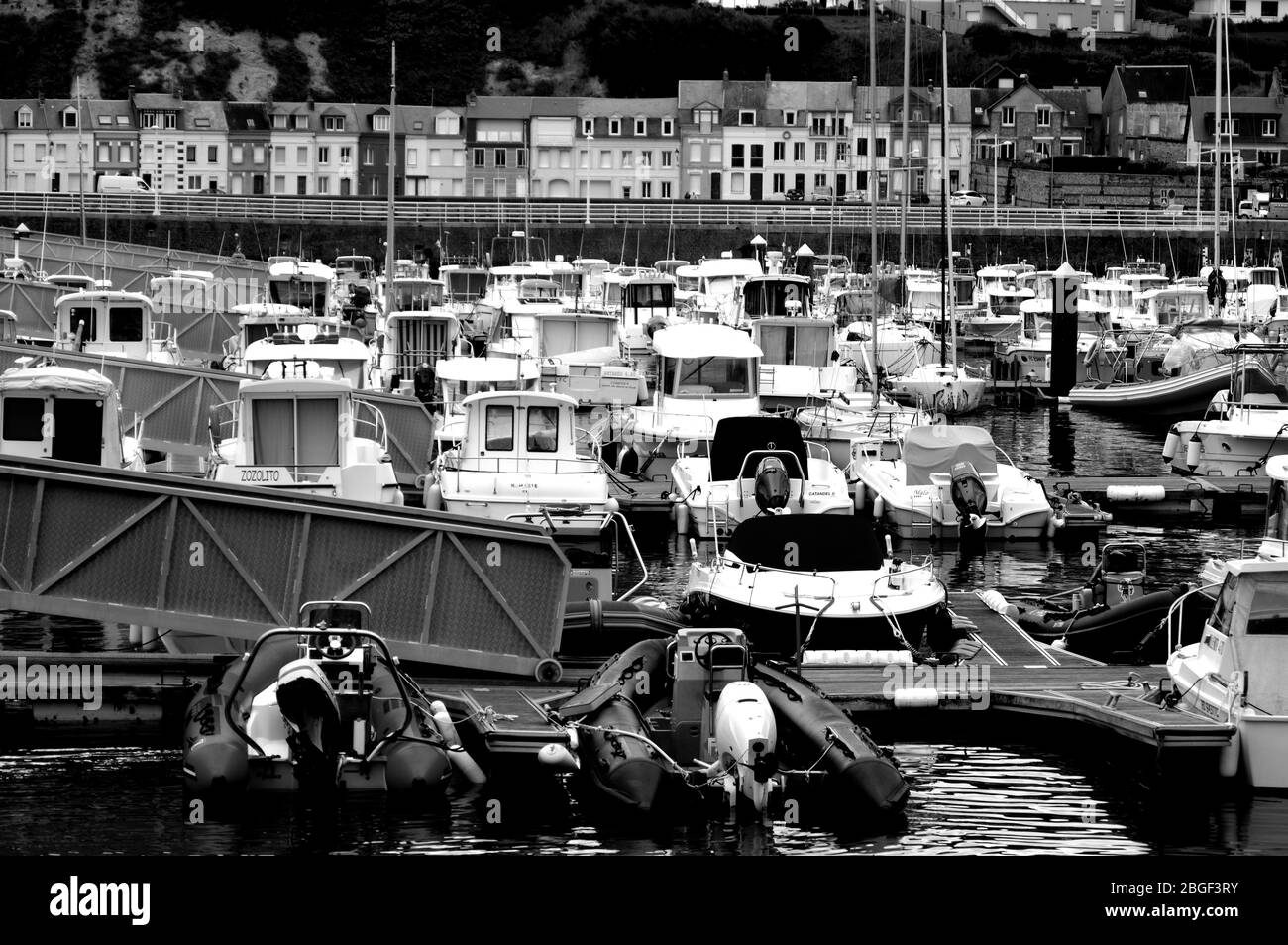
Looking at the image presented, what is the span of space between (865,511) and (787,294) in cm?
1491

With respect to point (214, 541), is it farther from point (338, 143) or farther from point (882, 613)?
point (338, 143)

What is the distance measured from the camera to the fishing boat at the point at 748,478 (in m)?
28.4

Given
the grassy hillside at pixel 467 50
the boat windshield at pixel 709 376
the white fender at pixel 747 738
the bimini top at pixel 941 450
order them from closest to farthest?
the white fender at pixel 747 738 → the bimini top at pixel 941 450 → the boat windshield at pixel 709 376 → the grassy hillside at pixel 467 50

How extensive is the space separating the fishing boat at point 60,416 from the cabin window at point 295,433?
2347 mm

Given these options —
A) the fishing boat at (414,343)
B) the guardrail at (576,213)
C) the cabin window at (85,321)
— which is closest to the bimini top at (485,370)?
the fishing boat at (414,343)

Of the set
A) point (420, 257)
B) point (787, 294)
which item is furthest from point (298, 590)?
point (420, 257)

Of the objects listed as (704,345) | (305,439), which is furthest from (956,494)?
(305,439)

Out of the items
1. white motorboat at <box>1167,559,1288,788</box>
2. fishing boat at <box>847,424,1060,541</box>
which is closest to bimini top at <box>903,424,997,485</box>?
fishing boat at <box>847,424,1060,541</box>

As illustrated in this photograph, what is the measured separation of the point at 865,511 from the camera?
1259 inches

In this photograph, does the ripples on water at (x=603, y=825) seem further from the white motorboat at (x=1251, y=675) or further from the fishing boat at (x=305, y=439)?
the fishing boat at (x=305, y=439)

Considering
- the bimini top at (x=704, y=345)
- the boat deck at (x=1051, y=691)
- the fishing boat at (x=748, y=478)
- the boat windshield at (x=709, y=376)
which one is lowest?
the boat deck at (x=1051, y=691)

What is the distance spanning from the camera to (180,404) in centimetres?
3262

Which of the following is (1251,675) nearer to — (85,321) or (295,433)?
(295,433)

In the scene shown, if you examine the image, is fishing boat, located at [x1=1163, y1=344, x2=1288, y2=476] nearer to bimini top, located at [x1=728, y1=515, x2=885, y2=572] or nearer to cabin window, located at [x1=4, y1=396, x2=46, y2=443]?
bimini top, located at [x1=728, y1=515, x2=885, y2=572]
